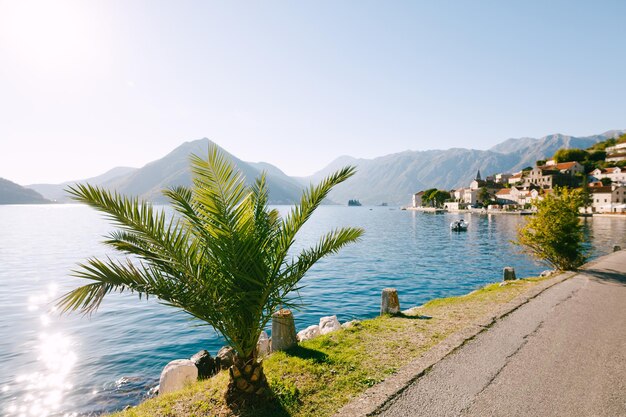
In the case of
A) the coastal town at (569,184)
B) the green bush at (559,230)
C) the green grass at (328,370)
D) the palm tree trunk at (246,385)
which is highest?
the coastal town at (569,184)

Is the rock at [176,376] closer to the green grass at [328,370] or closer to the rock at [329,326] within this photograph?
the green grass at [328,370]

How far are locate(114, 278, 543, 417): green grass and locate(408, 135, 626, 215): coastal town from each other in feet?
349

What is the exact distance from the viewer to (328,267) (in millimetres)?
34594

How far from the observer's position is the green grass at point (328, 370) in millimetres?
6281

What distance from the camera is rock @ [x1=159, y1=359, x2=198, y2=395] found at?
9406 millimetres

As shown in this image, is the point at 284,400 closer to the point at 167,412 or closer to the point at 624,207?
the point at 167,412

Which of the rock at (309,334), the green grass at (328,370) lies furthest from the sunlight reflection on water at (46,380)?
the rock at (309,334)

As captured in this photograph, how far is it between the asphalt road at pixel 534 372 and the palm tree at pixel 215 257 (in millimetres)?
2704

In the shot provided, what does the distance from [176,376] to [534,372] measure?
28.3 ft

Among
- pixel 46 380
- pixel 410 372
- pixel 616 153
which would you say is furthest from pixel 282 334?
pixel 616 153

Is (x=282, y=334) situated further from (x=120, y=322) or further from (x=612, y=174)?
(x=612, y=174)

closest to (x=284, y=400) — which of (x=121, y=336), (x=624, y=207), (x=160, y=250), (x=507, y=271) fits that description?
(x=160, y=250)

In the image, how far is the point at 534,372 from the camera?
7090 mm

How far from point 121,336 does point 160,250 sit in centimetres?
1423
